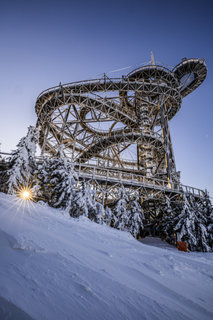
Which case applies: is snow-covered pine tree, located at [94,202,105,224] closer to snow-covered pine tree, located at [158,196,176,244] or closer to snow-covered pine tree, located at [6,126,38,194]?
snow-covered pine tree, located at [6,126,38,194]

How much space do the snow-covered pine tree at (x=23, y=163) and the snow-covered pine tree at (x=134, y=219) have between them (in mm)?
10731

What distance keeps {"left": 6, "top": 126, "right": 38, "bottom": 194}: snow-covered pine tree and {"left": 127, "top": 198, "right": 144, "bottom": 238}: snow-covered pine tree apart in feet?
35.2

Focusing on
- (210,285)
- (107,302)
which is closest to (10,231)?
(107,302)

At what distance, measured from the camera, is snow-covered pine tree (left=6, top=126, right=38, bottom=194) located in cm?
1443

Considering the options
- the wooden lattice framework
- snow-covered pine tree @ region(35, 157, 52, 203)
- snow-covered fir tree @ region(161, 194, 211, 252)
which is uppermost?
the wooden lattice framework

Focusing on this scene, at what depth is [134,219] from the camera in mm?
17766

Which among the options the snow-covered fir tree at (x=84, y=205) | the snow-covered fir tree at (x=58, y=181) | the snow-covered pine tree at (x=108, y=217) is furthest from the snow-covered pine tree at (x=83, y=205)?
the snow-covered pine tree at (x=108, y=217)

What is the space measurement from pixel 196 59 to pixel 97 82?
20.3 meters

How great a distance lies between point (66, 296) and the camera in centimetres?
233

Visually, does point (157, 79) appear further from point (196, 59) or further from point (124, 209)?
point (124, 209)

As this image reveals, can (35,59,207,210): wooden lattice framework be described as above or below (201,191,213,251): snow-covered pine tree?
above

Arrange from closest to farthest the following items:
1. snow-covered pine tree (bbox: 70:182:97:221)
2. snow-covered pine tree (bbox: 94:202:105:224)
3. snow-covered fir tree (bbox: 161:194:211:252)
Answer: snow-covered pine tree (bbox: 70:182:97:221), snow-covered pine tree (bbox: 94:202:105:224), snow-covered fir tree (bbox: 161:194:211:252)

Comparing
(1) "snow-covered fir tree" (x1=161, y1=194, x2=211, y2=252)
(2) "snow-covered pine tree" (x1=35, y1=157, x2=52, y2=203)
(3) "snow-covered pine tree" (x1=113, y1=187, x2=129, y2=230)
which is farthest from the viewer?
(3) "snow-covered pine tree" (x1=113, y1=187, x2=129, y2=230)

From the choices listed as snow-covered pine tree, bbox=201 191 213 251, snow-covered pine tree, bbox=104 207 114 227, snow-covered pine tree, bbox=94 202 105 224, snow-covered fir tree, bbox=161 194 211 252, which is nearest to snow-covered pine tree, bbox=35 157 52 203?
snow-covered pine tree, bbox=94 202 105 224
